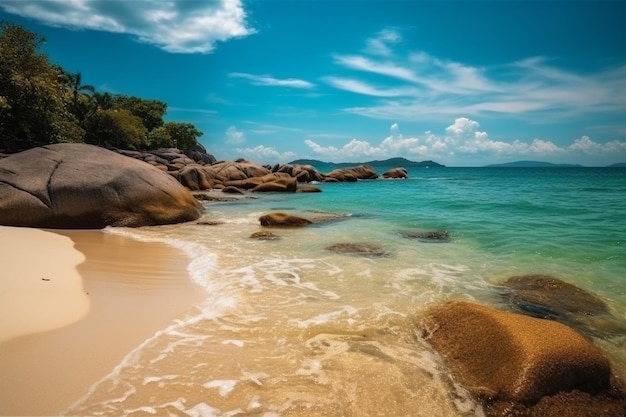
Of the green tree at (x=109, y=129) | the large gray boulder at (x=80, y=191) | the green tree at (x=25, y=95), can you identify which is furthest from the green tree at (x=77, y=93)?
the large gray boulder at (x=80, y=191)

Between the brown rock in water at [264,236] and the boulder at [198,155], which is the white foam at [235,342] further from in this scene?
the boulder at [198,155]

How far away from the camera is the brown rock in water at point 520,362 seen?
328 centimetres

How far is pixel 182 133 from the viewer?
62906 millimetres

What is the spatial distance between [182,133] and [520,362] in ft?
216

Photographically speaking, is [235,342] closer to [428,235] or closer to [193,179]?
[428,235]

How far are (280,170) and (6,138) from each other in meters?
28.1

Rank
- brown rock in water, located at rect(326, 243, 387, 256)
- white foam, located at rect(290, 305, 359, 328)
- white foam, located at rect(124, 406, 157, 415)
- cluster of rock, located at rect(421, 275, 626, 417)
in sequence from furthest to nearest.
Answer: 1. brown rock in water, located at rect(326, 243, 387, 256)
2. white foam, located at rect(290, 305, 359, 328)
3. cluster of rock, located at rect(421, 275, 626, 417)
4. white foam, located at rect(124, 406, 157, 415)

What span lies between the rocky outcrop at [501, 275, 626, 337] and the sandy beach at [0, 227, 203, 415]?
5304mm

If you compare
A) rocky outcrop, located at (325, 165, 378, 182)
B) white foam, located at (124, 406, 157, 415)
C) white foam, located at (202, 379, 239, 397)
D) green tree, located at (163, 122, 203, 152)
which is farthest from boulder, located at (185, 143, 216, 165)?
white foam, located at (124, 406, 157, 415)

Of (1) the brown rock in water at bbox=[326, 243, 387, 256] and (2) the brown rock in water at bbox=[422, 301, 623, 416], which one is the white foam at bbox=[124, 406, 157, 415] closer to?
(2) the brown rock in water at bbox=[422, 301, 623, 416]

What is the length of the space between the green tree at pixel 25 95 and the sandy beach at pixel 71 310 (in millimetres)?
19181

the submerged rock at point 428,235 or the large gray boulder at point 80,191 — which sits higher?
the large gray boulder at point 80,191

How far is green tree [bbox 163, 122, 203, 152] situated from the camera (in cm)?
6266

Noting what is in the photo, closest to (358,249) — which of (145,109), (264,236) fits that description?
(264,236)
